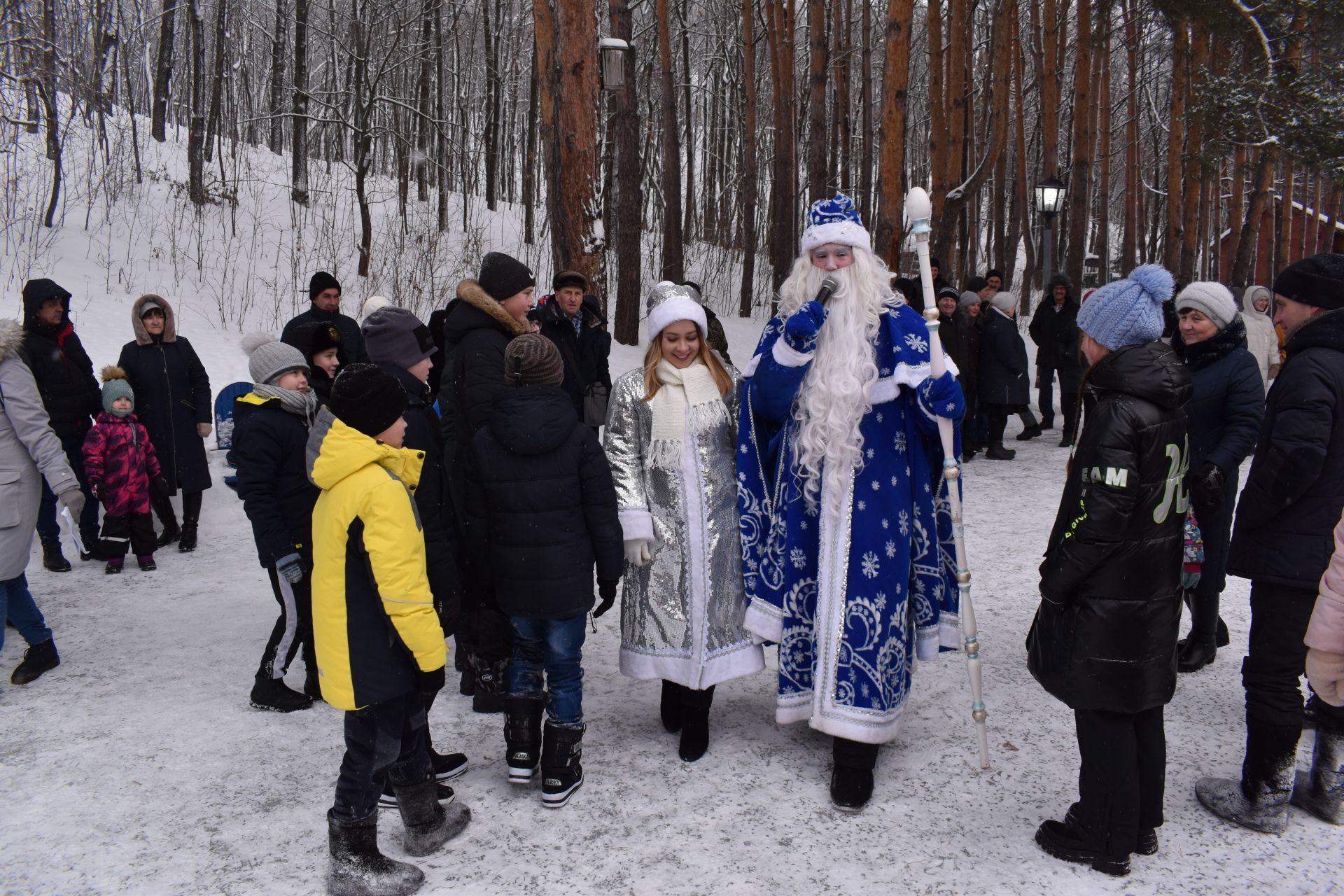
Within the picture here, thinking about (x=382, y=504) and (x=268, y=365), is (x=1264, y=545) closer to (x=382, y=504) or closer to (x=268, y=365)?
(x=382, y=504)

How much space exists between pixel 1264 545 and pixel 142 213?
15.0 metres

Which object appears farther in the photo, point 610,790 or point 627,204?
point 627,204

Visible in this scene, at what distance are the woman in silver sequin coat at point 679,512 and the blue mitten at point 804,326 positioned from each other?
44 centimetres

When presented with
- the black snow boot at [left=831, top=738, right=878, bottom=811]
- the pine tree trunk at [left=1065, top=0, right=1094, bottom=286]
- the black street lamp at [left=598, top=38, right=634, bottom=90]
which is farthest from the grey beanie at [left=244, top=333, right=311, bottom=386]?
the pine tree trunk at [left=1065, top=0, right=1094, bottom=286]

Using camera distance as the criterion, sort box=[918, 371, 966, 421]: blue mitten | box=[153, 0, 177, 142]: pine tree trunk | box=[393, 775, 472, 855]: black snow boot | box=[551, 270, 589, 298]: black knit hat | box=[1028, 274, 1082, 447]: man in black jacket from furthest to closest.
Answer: box=[153, 0, 177, 142]: pine tree trunk → box=[1028, 274, 1082, 447]: man in black jacket → box=[551, 270, 589, 298]: black knit hat → box=[918, 371, 966, 421]: blue mitten → box=[393, 775, 472, 855]: black snow boot

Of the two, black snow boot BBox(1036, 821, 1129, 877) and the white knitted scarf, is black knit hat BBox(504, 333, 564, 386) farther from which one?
black snow boot BBox(1036, 821, 1129, 877)

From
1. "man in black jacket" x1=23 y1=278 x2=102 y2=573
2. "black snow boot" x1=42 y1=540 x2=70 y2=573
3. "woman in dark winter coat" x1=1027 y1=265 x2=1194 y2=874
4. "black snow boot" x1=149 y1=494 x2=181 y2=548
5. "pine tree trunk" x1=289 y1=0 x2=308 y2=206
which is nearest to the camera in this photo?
"woman in dark winter coat" x1=1027 y1=265 x2=1194 y2=874

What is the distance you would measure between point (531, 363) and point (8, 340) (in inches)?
119

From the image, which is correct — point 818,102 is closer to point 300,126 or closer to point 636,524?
point 300,126

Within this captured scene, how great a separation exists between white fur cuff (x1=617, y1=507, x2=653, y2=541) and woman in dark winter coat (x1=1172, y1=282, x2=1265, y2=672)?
96.6 inches

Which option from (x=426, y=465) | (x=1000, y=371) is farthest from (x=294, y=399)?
(x=1000, y=371)

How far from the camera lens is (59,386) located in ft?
20.9

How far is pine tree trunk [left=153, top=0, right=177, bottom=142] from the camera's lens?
17.0 meters

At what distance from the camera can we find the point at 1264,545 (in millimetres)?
3309
